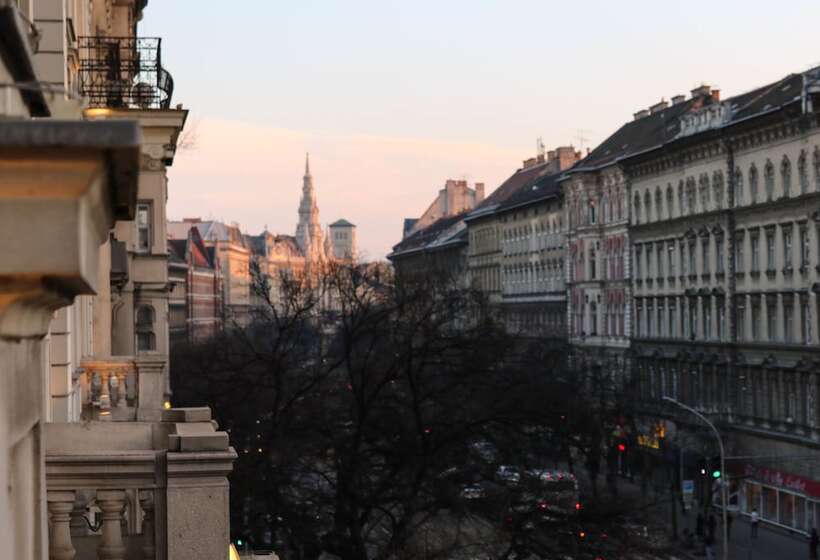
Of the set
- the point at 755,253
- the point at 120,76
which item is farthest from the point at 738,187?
the point at 120,76

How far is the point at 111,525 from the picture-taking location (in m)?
8.55

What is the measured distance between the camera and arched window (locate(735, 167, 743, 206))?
77119mm

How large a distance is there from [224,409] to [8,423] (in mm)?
42708

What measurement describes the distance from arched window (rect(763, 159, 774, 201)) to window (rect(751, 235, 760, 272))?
2.67 metres

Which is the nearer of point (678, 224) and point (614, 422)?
point (614, 422)

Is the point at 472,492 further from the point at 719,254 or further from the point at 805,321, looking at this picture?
the point at 719,254

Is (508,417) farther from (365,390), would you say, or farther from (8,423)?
(8,423)

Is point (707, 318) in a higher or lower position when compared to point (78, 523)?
higher

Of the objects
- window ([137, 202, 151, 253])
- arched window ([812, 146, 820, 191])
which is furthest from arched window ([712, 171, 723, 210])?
window ([137, 202, 151, 253])

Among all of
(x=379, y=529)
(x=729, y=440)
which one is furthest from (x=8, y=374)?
(x=729, y=440)

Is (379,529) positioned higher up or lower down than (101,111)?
lower down

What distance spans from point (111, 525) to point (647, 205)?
86153mm

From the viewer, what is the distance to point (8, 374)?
4.29m

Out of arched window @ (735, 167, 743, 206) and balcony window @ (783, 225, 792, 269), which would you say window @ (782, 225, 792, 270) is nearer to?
balcony window @ (783, 225, 792, 269)
